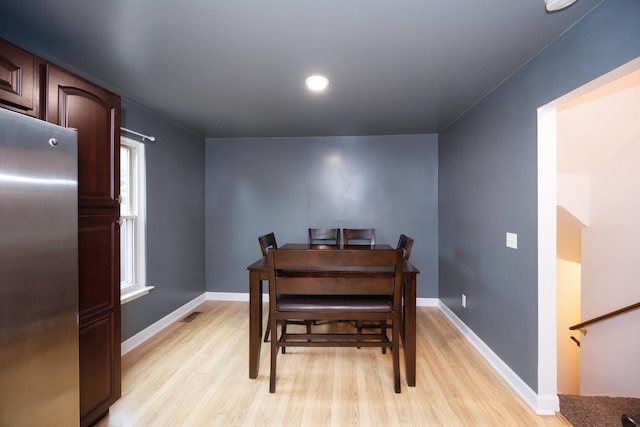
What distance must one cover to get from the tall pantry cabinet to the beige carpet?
286 cm

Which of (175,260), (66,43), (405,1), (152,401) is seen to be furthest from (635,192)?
(175,260)

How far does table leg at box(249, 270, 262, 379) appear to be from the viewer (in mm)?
2002

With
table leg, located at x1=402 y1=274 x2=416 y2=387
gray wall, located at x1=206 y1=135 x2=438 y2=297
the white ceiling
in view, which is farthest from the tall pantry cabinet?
gray wall, located at x1=206 y1=135 x2=438 y2=297

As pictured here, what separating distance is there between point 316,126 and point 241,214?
1652 millimetres

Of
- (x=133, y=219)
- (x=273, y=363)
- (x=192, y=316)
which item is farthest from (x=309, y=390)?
(x=133, y=219)

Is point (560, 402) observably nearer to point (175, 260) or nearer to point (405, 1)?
point (405, 1)

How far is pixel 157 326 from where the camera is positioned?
287cm

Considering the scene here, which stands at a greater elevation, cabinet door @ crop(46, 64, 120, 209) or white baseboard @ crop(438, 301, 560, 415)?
cabinet door @ crop(46, 64, 120, 209)

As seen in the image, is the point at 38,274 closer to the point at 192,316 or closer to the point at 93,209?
the point at 93,209

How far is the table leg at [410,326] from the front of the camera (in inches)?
76.6

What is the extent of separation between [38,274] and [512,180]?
2.81 meters

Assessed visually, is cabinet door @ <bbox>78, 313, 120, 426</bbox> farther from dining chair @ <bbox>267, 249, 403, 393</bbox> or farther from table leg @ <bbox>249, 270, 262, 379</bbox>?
dining chair @ <bbox>267, 249, 403, 393</bbox>

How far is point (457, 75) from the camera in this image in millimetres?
2047

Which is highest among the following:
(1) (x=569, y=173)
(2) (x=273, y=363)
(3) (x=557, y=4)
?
(3) (x=557, y=4)
